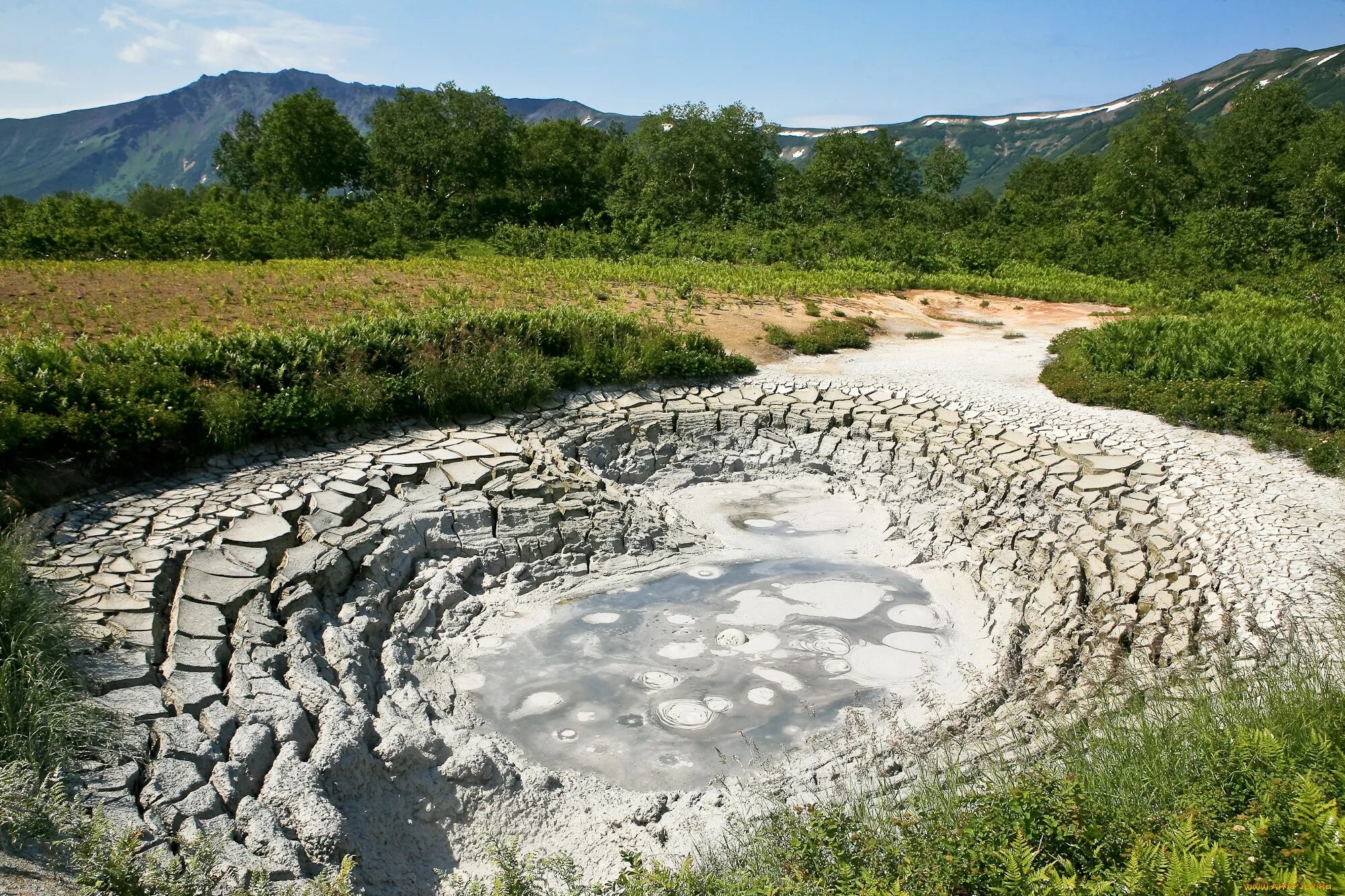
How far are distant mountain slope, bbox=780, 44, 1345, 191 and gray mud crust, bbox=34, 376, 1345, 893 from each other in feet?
367

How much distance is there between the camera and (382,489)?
22.9 feet

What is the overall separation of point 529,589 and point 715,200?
29.4m

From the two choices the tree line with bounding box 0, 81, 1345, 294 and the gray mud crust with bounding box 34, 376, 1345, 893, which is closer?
the gray mud crust with bounding box 34, 376, 1345, 893

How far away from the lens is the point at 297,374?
7918 millimetres

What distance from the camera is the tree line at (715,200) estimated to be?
22.2 m

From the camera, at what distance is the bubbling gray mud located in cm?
496

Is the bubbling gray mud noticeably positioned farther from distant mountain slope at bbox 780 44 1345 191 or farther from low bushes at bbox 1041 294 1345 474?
distant mountain slope at bbox 780 44 1345 191

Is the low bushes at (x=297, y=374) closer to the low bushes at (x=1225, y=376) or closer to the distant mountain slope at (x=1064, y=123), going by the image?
the low bushes at (x=1225, y=376)

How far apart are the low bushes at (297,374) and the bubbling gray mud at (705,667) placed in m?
3.19

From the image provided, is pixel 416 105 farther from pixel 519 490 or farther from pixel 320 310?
pixel 519 490

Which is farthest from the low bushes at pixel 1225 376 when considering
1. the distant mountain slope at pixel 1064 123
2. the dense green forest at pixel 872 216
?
the distant mountain slope at pixel 1064 123

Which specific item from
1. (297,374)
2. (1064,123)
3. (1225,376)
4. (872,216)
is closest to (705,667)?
(297,374)

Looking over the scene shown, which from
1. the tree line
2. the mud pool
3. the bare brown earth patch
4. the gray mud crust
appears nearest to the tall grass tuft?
the gray mud crust

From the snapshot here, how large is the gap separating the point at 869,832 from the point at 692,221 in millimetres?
27493
